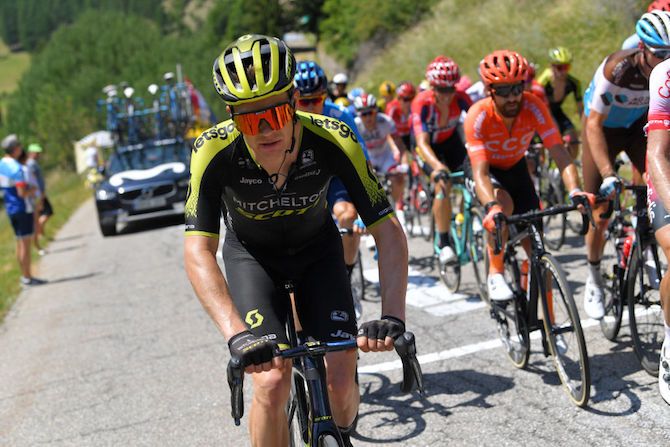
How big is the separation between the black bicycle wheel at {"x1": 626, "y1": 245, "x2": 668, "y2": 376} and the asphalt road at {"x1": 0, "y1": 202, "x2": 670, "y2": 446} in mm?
147

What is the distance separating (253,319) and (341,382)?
1.52 ft

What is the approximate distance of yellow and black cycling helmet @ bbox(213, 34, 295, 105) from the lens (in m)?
3.12

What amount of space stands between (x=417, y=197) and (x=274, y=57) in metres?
8.77

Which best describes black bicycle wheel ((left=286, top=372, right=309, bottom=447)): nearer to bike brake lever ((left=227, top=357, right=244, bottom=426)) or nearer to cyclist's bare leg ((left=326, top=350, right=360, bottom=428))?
cyclist's bare leg ((left=326, top=350, right=360, bottom=428))

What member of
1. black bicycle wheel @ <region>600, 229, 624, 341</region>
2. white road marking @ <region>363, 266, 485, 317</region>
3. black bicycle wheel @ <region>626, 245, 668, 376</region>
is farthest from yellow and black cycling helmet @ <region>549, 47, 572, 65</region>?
black bicycle wheel @ <region>626, 245, 668, 376</region>

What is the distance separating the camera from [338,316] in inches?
141

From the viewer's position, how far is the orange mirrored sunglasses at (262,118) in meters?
3.12

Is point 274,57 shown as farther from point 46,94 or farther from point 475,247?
point 46,94

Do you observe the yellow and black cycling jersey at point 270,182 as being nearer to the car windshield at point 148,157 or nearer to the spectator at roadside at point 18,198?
the spectator at roadside at point 18,198

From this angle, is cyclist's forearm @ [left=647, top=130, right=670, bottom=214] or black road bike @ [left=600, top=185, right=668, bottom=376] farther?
black road bike @ [left=600, top=185, right=668, bottom=376]

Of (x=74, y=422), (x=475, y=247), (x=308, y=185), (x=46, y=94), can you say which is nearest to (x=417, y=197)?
(x=475, y=247)

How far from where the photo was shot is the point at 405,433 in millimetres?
4781

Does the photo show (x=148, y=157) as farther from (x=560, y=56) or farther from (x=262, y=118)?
(x=262, y=118)

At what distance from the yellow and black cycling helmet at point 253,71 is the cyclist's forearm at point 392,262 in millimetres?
719
